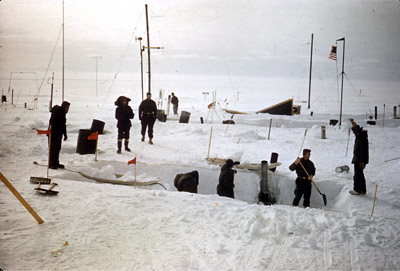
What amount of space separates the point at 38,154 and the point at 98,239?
6.13m

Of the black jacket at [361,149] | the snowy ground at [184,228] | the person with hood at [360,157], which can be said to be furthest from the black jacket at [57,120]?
the black jacket at [361,149]

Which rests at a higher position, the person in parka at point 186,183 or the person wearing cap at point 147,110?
the person wearing cap at point 147,110

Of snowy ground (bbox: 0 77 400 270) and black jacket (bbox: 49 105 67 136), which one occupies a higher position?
black jacket (bbox: 49 105 67 136)

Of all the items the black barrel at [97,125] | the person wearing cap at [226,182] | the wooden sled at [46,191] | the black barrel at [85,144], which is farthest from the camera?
the black barrel at [97,125]

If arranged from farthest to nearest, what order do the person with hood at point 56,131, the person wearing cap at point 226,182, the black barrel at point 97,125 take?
the black barrel at point 97,125 → the person with hood at point 56,131 → the person wearing cap at point 226,182

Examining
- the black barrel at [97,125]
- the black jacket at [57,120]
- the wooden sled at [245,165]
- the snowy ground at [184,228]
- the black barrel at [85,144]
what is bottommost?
the snowy ground at [184,228]

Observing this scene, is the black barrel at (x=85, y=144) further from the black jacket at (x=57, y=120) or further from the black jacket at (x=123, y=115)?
the black jacket at (x=57, y=120)

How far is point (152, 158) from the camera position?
10195 mm

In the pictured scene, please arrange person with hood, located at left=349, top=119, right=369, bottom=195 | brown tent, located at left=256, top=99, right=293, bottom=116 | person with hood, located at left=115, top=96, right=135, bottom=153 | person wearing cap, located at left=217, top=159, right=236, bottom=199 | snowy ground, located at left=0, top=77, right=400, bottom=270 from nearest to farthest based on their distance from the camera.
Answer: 1. snowy ground, located at left=0, top=77, right=400, bottom=270
2. person with hood, located at left=349, top=119, right=369, bottom=195
3. person wearing cap, located at left=217, top=159, right=236, bottom=199
4. person with hood, located at left=115, top=96, right=135, bottom=153
5. brown tent, located at left=256, top=99, right=293, bottom=116

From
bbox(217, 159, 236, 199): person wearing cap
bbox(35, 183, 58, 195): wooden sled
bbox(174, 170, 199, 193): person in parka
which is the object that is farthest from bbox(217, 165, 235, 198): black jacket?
bbox(35, 183, 58, 195): wooden sled

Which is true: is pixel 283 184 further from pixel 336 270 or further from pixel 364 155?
pixel 336 270

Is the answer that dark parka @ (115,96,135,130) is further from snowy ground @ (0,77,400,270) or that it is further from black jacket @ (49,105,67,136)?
black jacket @ (49,105,67,136)

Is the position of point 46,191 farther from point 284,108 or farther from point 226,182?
point 284,108

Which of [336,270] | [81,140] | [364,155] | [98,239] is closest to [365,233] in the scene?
[336,270]
